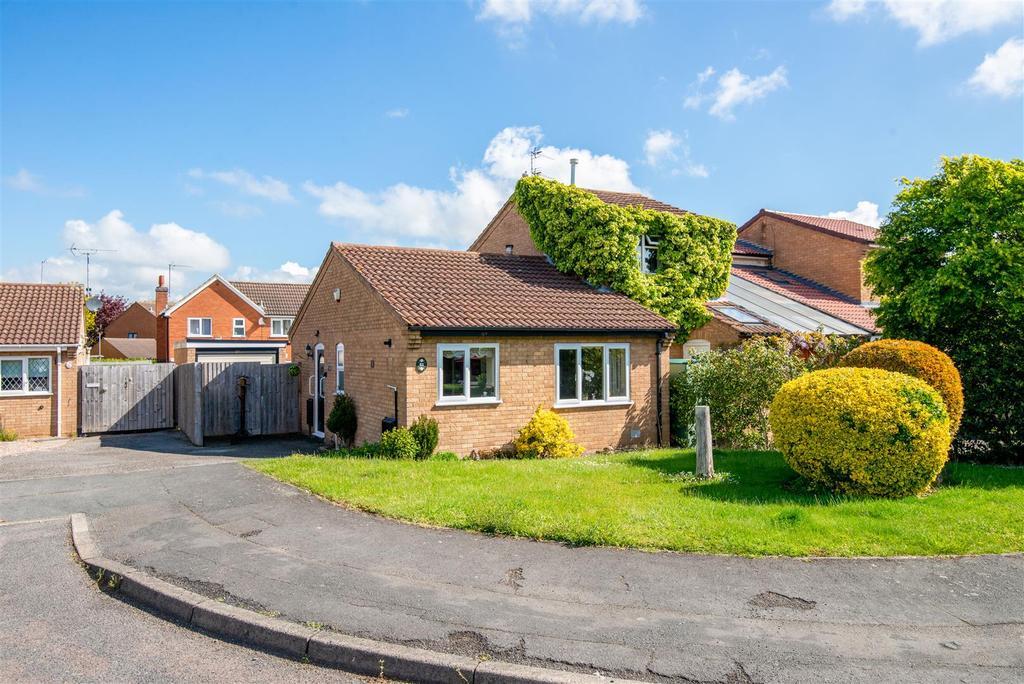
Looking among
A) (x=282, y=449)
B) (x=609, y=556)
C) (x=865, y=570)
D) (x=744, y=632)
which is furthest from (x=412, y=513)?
(x=282, y=449)

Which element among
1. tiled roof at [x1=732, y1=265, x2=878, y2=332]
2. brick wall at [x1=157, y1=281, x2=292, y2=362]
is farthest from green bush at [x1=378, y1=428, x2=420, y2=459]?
brick wall at [x1=157, y1=281, x2=292, y2=362]

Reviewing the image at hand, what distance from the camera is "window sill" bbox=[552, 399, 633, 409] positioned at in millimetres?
15680

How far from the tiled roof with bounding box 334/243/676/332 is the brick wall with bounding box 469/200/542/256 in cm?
247

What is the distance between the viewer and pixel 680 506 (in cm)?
901

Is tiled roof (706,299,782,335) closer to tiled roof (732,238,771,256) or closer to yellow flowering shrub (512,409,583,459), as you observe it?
yellow flowering shrub (512,409,583,459)

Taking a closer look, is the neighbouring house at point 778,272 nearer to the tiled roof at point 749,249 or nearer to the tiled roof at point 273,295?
the tiled roof at point 749,249

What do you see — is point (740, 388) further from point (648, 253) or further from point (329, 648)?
point (329, 648)

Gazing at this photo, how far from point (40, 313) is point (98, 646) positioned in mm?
17992

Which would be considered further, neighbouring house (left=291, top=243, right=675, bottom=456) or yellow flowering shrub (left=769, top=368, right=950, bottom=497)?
neighbouring house (left=291, top=243, right=675, bottom=456)

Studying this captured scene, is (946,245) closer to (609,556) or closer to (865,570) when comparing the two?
(865,570)

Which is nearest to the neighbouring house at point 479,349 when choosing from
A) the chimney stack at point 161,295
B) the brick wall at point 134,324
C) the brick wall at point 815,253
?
the brick wall at point 815,253

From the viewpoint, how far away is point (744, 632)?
5.52m

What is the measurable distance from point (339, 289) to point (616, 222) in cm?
769

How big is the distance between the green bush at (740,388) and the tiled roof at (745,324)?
4.44ft
